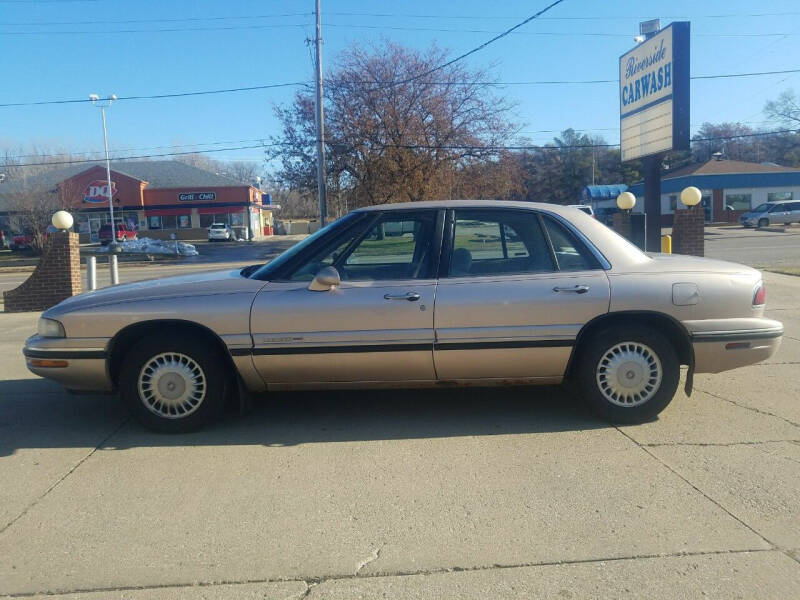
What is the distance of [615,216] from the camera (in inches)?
622

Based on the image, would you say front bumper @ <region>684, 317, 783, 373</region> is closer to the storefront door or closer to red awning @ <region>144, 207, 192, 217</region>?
red awning @ <region>144, 207, 192, 217</region>

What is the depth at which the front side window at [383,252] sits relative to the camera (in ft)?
16.1

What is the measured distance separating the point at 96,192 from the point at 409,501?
2253 inches

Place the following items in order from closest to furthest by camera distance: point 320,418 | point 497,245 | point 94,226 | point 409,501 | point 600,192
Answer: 1. point 409,501
2. point 497,245
3. point 320,418
4. point 600,192
5. point 94,226

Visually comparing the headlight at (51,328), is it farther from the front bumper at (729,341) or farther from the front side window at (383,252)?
the front bumper at (729,341)

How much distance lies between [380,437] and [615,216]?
12.5m

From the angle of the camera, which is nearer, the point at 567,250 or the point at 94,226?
the point at 567,250

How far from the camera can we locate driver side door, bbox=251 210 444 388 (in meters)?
4.73

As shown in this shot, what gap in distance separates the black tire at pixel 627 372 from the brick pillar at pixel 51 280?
10696mm

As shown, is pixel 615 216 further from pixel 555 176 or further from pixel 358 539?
pixel 555 176

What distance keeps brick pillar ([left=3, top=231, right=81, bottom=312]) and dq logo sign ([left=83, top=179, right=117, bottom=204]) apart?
4593 centimetres

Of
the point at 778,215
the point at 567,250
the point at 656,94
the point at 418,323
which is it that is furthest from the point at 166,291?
the point at 778,215

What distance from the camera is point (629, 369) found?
4.89 m

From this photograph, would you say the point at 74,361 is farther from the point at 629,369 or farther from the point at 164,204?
the point at 164,204
